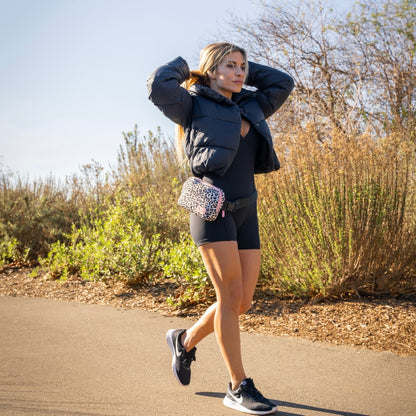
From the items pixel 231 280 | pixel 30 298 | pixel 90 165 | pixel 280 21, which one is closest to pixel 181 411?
pixel 231 280

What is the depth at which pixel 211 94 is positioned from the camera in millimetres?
3055

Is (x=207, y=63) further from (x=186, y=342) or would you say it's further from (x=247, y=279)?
(x=186, y=342)

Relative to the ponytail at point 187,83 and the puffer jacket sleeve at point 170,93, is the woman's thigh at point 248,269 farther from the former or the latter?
the puffer jacket sleeve at point 170,93

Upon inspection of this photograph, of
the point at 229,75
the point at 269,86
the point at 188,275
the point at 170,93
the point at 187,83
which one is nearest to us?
the point at 170,93

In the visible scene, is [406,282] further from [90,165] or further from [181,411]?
[90,165]

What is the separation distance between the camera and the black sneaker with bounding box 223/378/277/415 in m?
3.00

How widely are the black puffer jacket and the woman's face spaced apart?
127mm

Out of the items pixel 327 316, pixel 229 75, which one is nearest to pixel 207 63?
pixel 229 75

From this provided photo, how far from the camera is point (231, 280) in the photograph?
3.02 m

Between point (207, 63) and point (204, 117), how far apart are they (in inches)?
16.4

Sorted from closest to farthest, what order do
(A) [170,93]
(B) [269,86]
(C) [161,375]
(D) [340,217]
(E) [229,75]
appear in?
1. (A) [170,93]
2. (E) [229,75]
3. (B) [269,86]
4. (C) [161,375]
5. (D) [340,217]

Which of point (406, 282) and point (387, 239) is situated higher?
point (387, 239)

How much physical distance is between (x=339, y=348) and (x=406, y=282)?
189 centimetres

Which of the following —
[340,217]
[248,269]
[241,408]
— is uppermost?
[340,217]
